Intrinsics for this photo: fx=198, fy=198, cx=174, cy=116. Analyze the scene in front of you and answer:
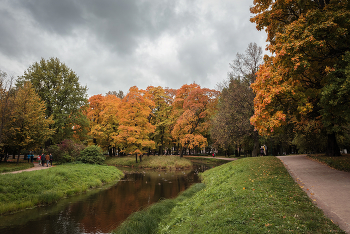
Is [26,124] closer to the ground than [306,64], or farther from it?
closer to the ground

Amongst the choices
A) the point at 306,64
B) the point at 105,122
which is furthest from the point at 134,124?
the point at 306,64

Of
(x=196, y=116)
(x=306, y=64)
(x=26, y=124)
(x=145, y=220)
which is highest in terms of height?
(x=196, y=116)

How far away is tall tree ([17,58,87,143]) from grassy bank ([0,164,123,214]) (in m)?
Answer: 14.2

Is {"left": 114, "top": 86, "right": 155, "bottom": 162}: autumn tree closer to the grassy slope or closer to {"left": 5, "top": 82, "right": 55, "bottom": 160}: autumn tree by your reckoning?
{"left": 5, "top": 82, "right": 55, "bottom": 160}: autumn tree

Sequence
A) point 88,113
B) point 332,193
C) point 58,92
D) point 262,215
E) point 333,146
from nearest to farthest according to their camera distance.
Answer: point 262,215
point 332,193
point 333,146
point 58,92
point 88,113

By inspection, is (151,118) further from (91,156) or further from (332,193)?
(332,193)

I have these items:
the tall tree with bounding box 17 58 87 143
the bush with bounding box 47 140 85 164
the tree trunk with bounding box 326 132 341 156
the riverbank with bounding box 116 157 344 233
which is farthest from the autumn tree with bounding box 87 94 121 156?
the tree trunk with bounding box 326 132 341 156

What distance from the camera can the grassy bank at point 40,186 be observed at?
10398 millimetres

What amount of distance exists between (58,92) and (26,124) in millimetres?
10936

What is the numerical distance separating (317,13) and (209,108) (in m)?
24.9

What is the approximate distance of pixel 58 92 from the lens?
29078mm

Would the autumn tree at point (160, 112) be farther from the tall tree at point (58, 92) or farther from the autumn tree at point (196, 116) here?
the tall tree at point (58, 92)

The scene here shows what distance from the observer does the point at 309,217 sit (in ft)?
16.6

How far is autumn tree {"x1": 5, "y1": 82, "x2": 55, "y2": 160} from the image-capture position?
727 inches
